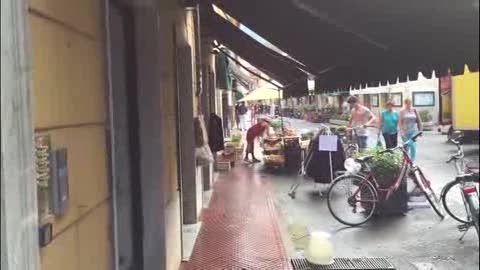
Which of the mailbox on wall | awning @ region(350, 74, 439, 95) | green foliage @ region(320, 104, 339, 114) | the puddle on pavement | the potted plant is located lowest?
the puddle on pavement

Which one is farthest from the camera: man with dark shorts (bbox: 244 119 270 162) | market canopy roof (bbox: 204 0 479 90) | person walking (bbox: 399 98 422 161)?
man with dark shorts (bbox: 244 119 270 162)

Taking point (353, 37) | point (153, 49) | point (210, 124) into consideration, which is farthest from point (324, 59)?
point (210, 124)

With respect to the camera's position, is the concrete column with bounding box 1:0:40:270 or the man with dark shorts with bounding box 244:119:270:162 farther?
the man with dark shorts with bounding box 244:119:270:162

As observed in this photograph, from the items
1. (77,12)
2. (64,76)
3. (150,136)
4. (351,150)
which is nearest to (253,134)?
(351,150)

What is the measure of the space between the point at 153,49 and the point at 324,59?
193 centimetres

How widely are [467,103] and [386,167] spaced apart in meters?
6.77

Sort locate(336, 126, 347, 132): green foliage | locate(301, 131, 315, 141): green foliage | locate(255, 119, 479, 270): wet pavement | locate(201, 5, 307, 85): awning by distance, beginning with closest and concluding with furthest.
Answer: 1. locate(255, 119, 479, 270): wet pavement
2. locate(336, 126, 347, 132): green foliage
3. locate(201, 5, 307, 85): awning
4. locate(301, 131, 315, 141): green foliage

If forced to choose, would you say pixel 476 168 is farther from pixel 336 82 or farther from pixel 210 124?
pixel 210 124

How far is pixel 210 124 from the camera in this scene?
9.91m

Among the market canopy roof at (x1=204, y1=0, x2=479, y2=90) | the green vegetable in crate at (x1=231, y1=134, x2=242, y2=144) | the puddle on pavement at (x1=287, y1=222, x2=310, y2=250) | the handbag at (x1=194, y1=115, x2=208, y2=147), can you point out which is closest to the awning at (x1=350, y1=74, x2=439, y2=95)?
the market canopy roof at (x1=204, y1=0, x2=479, y2=90)

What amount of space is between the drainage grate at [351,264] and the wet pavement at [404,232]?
15 centimetres

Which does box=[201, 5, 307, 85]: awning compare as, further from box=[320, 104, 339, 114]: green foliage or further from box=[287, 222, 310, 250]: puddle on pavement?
box=[320, 104, 339, 114]: green foliage

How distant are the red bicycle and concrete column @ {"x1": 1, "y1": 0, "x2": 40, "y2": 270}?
600 cm

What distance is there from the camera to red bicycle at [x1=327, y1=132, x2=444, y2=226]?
7.38 meters
